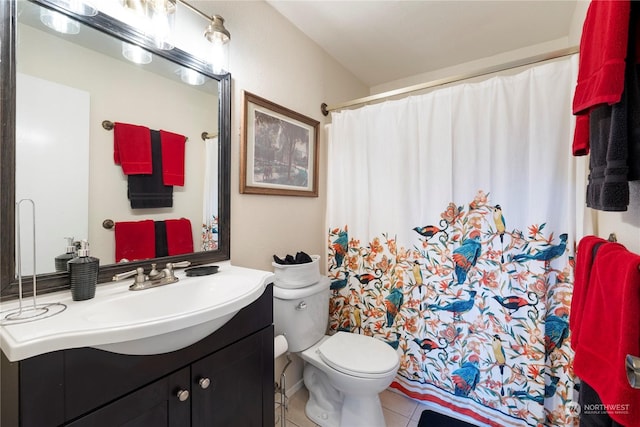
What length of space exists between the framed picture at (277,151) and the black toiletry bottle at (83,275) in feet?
2.34

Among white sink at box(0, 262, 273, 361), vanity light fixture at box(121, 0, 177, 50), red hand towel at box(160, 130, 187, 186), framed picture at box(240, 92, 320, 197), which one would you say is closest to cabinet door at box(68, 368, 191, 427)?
white sink at box(0, 262, 273, 361)

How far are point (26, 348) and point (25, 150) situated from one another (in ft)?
1.96

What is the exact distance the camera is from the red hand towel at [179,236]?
1131 mm

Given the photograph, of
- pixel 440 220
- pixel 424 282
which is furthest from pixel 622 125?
pixel 424 282

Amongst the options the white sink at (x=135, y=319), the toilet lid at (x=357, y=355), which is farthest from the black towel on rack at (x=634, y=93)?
the toilet lid at (x=357, y=355)

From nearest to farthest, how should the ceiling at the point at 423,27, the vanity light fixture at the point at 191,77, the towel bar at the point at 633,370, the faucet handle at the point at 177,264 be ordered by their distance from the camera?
the towel bar at the point at 633,370
the faucet handle at the point at 177,264
the vanity light fixture at the point at 191,77
the ceiling at the point at 423,27

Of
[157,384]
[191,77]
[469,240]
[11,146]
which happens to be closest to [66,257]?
[11,146]

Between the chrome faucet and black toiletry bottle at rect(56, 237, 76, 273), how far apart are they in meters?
0.14

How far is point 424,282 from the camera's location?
1.61 meters

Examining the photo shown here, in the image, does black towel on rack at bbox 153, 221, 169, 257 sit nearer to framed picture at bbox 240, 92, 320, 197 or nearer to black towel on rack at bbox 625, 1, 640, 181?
framed picture at bbox 240, 92, 320, 197

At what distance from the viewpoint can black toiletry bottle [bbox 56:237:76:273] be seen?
0.84 metres

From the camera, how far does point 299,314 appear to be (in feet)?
4.84

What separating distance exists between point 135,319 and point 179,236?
16.8 inches

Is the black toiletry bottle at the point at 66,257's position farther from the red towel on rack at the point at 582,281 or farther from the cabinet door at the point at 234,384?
the red towel on rack at the point at 582,281
